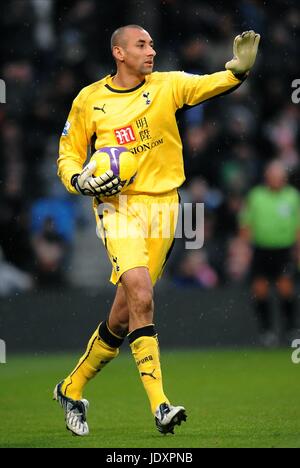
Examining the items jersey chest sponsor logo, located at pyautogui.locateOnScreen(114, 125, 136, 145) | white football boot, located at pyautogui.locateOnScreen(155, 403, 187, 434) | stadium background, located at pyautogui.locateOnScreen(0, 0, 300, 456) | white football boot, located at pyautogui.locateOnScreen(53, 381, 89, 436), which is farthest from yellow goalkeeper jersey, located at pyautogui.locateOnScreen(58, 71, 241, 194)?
stadium background, located at pyautogui.locateOnScreen(0, 0, 300, 456)

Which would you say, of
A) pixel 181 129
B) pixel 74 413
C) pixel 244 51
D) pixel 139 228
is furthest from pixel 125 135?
pixel 181 129

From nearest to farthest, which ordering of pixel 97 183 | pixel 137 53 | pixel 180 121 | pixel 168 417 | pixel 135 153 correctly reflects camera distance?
pixel 168 417 < pixel 97 183 < pixel 135 153 < pixel 137 53 < pixel 180 121

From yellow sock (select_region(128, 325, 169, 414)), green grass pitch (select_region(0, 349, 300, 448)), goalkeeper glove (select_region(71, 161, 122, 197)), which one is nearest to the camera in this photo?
green grass pitch (select_region(0, 349, 300, 448))

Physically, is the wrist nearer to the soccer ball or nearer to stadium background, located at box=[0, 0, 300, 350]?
the soccer ball

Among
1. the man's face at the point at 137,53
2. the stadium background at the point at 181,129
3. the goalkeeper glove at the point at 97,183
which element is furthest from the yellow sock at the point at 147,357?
the stadium background at the point at 181,129

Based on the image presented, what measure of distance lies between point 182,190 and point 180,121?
844 mm

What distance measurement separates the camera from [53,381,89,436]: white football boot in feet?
24.9

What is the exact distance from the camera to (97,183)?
7535 mm

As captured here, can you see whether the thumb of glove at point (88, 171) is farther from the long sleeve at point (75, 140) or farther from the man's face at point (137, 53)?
the man's face at point (137, 53)

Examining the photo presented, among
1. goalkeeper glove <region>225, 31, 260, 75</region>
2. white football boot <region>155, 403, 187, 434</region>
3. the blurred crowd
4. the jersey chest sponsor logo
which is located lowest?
white football boot <region>155, 403, 187, 434</region>

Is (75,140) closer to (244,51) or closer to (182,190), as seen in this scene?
(244,51)

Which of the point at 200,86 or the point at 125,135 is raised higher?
the point at 200,86

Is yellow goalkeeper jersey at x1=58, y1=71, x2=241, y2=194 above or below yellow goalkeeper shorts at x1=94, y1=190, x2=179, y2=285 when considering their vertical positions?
above

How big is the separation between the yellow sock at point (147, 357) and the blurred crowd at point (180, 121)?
22.3 feet
